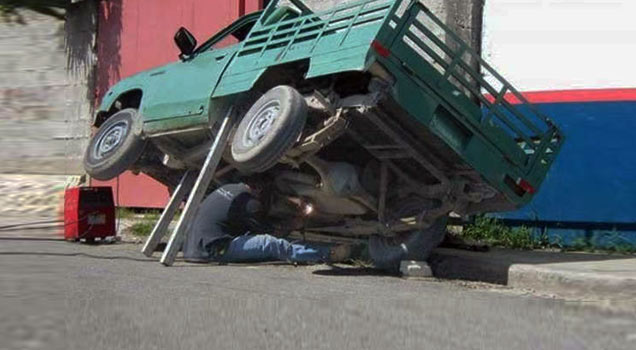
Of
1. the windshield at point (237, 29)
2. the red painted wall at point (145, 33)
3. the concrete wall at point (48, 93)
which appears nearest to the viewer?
the windshield at point (237, 29)

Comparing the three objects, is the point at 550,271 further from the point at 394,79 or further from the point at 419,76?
the point at 394,79

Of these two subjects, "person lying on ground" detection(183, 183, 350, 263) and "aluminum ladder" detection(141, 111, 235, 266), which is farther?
"person lying on ground" detection(183, 183, 350, 263)

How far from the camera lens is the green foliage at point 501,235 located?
8.88m

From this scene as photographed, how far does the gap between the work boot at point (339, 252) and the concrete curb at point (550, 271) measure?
94cm

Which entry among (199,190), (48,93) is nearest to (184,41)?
(199,190)

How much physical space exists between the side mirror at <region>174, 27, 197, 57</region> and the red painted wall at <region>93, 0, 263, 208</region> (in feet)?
10.8

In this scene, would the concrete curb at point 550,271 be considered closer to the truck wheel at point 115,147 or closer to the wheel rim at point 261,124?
the wheel rim at point 261,124

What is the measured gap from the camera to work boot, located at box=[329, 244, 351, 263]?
740 centimetres

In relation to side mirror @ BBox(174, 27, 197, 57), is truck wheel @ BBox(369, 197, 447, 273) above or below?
below

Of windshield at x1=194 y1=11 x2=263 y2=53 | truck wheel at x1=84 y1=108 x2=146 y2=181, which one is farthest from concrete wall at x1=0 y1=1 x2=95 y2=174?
windshield at x1=194 y1=11 x2=263 y2=53

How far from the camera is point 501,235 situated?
9023mm

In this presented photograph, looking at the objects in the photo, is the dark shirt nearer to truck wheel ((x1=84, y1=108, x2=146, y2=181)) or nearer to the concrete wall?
truck wheel ((x1=84, y1=108, x2=146, y2=181))

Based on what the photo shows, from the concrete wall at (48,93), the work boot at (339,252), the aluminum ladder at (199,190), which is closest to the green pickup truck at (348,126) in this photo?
the aluminum ladder at (199,190)

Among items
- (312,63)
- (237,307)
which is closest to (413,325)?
(237,307)
